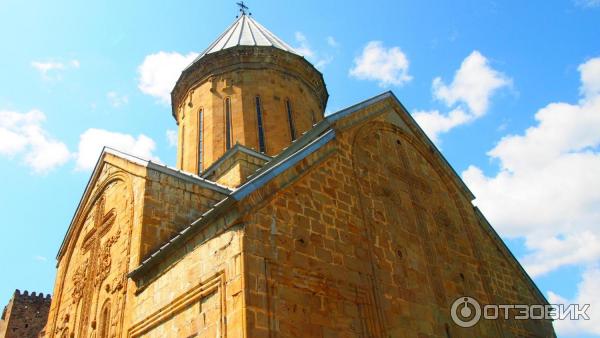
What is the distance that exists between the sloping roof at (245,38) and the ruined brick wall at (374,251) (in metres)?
6.09

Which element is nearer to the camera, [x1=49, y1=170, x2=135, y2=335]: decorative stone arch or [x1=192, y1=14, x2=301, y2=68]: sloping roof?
[x1=49, y1=170, x2=135, y2=335]: decorative stone arch

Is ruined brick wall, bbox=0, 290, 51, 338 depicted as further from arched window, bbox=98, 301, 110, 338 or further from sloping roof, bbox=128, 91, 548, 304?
sloping roof, bbox=128, 91, 548, 304

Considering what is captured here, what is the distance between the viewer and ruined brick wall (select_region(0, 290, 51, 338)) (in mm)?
21980

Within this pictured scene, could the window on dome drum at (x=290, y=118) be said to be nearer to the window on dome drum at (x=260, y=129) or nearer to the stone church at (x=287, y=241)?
the stone church at (x=287, y=241)

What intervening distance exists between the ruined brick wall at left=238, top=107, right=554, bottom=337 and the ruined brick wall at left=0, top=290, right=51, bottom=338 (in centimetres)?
2063

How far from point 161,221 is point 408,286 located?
386 centimetres

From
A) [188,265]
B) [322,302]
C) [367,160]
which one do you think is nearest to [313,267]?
[322,302]

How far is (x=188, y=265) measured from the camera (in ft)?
19.4

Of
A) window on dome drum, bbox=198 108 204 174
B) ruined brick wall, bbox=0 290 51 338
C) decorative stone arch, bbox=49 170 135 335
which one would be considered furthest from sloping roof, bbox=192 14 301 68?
ruined brick wall, bbox=0 290 51 338

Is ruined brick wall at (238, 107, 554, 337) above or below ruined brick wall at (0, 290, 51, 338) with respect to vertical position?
below

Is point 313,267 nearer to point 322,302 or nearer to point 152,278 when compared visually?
point 322,302

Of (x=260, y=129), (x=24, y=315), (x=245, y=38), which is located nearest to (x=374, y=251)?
(x=260, y=129)

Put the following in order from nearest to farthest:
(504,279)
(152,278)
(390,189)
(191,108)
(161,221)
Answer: (152,278)
(161,221)
(390,189)
(504,279)
(191,108)

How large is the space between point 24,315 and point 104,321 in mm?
18383
